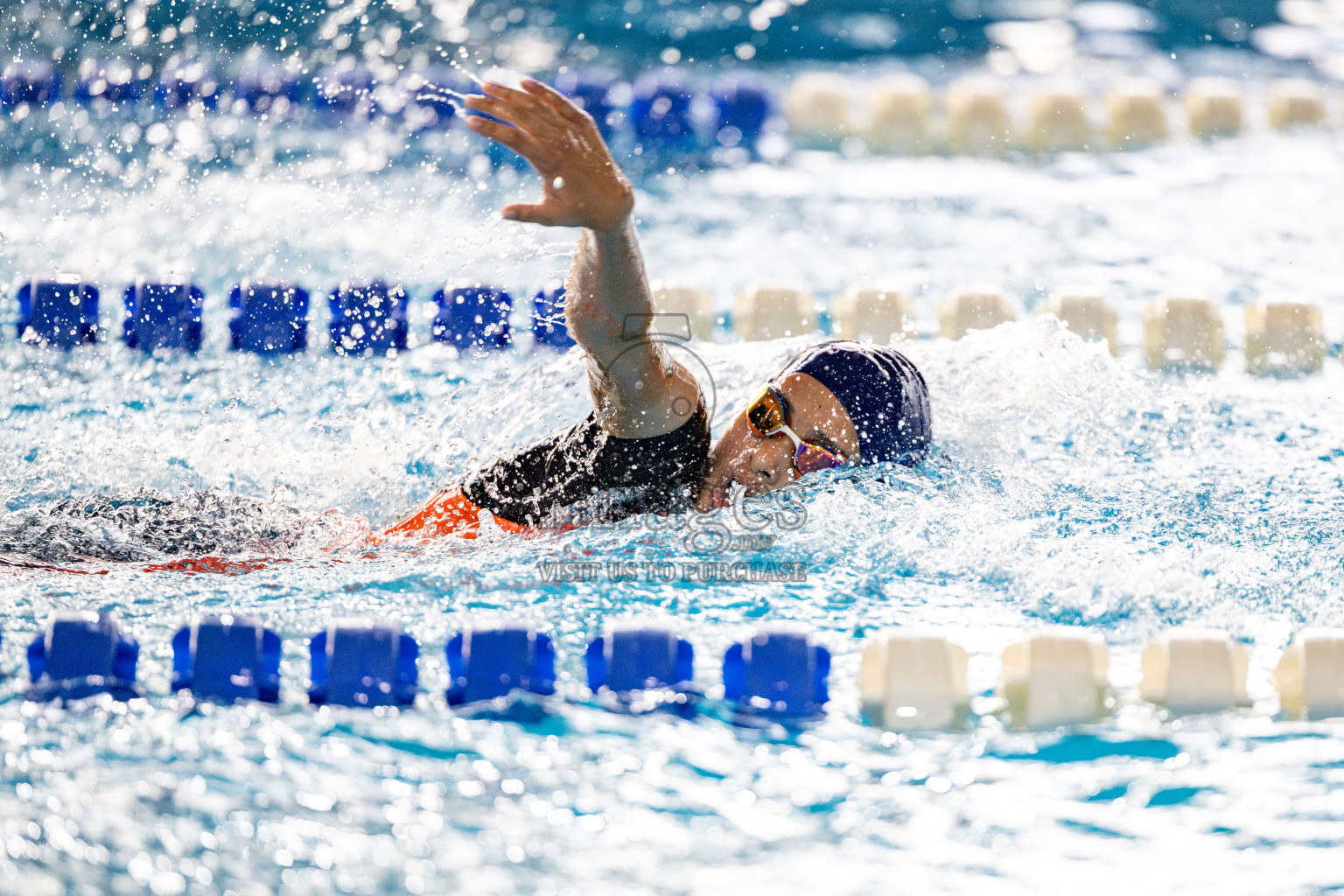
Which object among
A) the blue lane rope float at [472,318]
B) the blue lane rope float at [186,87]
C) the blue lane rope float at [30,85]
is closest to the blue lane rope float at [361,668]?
the blue lane rope float at [472,318]

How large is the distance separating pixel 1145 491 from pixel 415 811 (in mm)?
1703

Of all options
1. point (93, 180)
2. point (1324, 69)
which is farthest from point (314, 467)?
point (1324, 69)

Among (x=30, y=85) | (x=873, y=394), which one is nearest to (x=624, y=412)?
(x=873, y=394)

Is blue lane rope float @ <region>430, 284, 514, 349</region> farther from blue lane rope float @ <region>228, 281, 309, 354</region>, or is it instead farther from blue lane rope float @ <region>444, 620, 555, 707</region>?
blue lane rope float @ <region>444, 620, 555, 707</region>

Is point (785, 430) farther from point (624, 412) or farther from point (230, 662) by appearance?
point (230, 662)

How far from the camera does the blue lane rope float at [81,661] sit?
1.76m

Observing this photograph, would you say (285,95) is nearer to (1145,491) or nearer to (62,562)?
(62,562)

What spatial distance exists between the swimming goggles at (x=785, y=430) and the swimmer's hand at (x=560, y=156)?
0.48m

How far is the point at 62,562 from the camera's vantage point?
219 cm

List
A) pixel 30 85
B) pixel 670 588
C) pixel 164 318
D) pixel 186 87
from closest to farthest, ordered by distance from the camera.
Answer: pixel 670 588, pixel 164 318, pixel 30 85, pixel 186 87

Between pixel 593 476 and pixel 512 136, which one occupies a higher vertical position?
pixel 512 136

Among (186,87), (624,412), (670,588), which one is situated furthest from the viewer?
(186,87)

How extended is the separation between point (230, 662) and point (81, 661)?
198mm

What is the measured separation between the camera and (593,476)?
6.97ft
